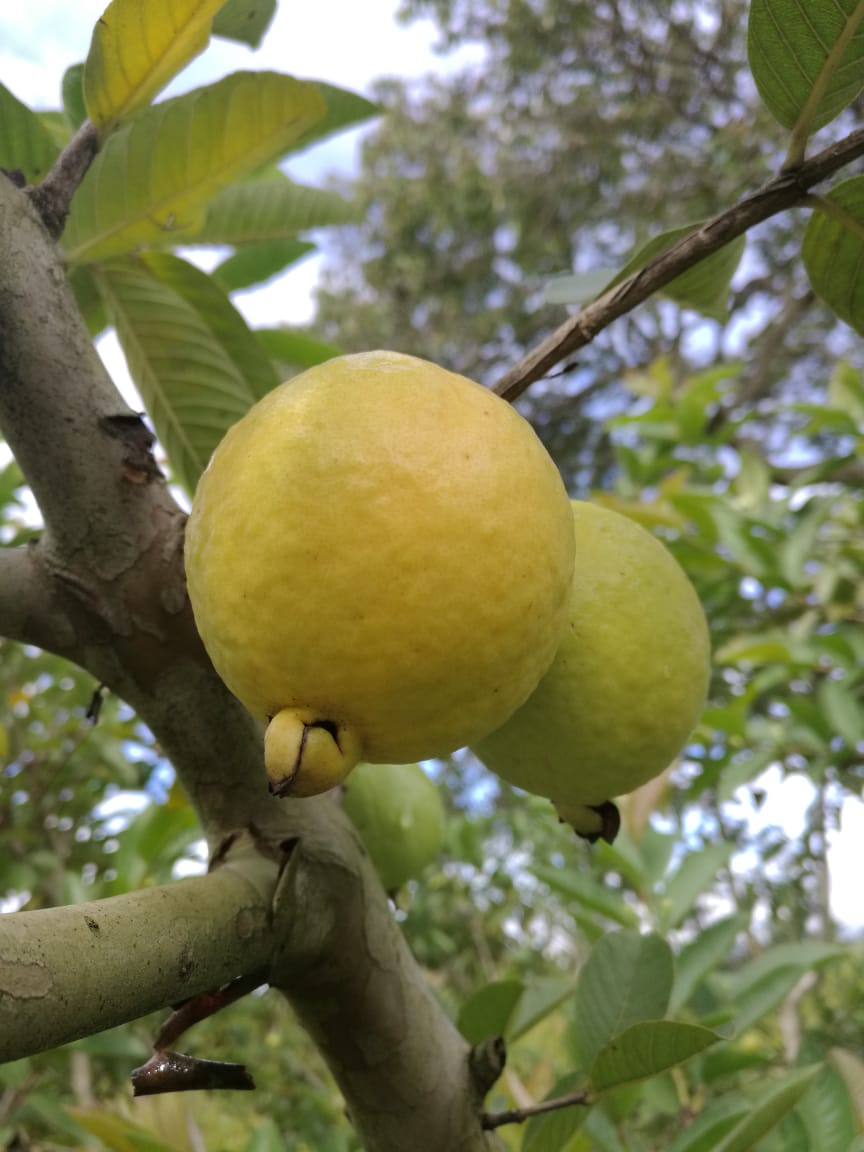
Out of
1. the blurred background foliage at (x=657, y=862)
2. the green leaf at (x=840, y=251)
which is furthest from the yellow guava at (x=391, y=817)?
the green leaf at (x=840, y=251)

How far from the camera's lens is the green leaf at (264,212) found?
4.05 feet

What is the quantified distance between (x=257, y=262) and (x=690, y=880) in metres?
1.15

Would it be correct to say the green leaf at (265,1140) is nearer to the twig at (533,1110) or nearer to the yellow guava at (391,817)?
the yellow guava at (391,817)

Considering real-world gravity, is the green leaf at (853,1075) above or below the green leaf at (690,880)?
below

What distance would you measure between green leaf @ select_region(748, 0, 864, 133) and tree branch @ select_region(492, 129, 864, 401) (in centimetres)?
6

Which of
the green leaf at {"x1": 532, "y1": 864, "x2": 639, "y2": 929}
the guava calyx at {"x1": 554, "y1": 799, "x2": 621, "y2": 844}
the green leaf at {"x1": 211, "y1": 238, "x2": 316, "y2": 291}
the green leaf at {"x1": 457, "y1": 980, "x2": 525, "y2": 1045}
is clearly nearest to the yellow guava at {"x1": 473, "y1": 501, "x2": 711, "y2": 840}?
→ the guava calyx at {"x1": 554, "y1": 799, "x2": 621, "y2": 844}

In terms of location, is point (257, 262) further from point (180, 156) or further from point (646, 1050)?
point (646, 1050)

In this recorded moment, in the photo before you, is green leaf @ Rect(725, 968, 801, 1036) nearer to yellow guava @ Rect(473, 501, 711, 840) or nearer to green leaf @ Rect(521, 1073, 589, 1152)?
green leaf @ Rect(521, 1073, 589, 1152)

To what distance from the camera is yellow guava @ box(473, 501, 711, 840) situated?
0.74 meters

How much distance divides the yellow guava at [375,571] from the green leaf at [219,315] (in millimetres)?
479

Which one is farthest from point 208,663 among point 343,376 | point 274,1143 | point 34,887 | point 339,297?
point 339,297

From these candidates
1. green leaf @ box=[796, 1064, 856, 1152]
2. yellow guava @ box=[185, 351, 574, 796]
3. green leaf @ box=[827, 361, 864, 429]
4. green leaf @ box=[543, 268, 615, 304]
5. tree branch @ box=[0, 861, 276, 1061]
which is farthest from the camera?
green leaf @ box=[827, 361, 864, 429]

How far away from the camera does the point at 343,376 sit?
0.60 meters

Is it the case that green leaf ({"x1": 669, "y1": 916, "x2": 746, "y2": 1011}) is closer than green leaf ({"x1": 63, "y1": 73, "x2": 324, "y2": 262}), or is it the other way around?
green leaf ({"x1": 63, "y1": 73, "x2": 324, "y2": 262})
